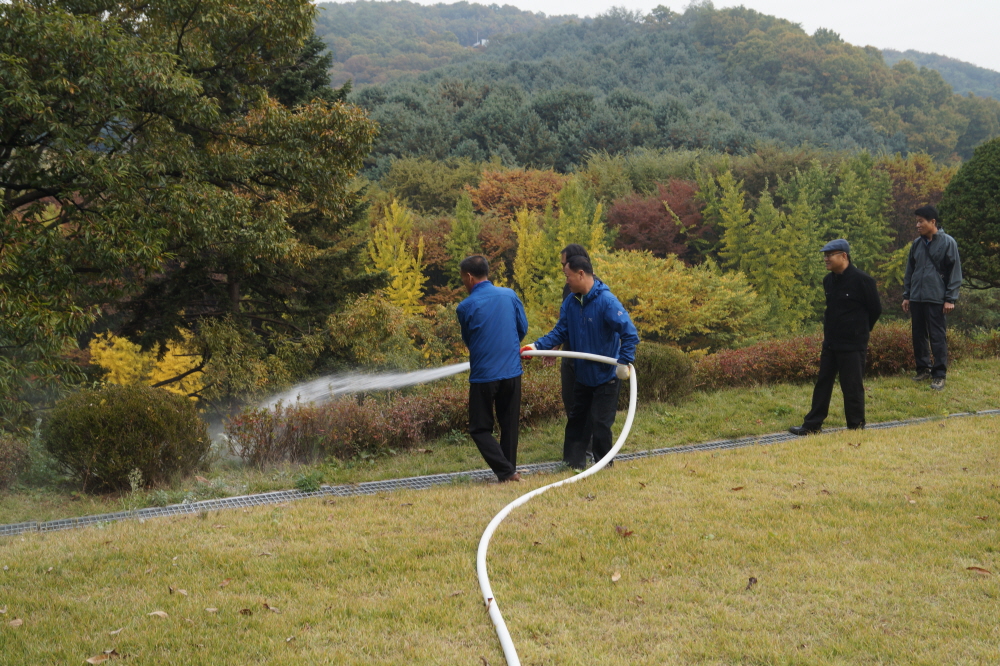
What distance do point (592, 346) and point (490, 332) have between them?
955mm

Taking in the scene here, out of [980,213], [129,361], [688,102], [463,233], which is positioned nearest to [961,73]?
[688,102]

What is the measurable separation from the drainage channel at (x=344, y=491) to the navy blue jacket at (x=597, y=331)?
988mm

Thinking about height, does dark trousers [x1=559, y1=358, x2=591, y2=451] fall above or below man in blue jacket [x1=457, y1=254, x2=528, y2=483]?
below

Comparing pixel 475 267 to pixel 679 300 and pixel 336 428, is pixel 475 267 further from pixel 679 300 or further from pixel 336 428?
pixel 679 300

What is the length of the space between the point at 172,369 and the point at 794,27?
7727cm

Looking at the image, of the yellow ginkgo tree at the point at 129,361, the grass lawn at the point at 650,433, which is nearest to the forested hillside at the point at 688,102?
the yellow ginkgo tree at the point at 129,361

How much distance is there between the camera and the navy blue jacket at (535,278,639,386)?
20.1 ft

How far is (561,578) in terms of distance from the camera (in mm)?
3809

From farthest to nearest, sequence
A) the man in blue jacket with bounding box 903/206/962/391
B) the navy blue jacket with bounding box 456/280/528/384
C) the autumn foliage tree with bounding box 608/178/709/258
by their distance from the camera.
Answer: the autumn foliage tree with bounding box 608/178/709/258, the man in blue jacket with bounding box 903/206/962/391, the navy blue jacket with bounding box 456/280/528/384

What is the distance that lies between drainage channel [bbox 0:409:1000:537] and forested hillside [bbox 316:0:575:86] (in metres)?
55.4

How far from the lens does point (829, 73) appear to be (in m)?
64.9

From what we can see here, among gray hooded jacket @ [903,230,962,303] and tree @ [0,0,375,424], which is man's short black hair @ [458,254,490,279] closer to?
tree @ [0,0,375,424]

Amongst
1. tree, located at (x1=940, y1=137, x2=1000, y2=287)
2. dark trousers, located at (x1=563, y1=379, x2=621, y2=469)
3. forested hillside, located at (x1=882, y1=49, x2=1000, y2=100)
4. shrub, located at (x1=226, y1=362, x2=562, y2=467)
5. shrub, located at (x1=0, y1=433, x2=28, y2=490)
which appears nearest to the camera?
dark trousers, located at (x1=563, y1=379, x2=621, y2=469)

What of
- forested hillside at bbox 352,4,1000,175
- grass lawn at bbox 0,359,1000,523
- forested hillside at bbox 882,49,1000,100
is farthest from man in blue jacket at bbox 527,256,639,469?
forested hillside at bbox 882,49,1000,100
